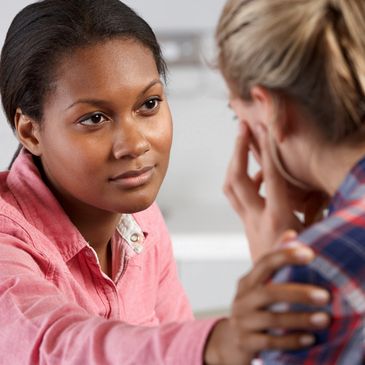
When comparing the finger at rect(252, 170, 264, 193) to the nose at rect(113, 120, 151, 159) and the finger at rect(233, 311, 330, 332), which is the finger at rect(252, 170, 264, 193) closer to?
the nose at rect(113, 120, 151, 159)

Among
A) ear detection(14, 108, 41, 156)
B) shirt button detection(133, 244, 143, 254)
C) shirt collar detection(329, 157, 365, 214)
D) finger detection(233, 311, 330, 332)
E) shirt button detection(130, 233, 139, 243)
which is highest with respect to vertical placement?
ear detection(14, 108, 41, 156)

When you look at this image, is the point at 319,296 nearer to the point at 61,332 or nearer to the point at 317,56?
the point at 317,56

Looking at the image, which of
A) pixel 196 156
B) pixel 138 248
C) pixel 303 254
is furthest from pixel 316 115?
pixel 196 156

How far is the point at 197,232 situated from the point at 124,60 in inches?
60.5

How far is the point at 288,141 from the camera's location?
3.07ft

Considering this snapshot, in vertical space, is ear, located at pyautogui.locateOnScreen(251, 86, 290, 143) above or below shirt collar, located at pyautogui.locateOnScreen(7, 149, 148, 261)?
above

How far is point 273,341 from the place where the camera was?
0.81m

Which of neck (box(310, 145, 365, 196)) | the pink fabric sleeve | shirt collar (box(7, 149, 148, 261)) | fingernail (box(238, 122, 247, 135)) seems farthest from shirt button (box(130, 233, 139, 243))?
neck (box(310, 145, 365, 196))

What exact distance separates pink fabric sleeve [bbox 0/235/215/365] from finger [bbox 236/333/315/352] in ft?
0.19

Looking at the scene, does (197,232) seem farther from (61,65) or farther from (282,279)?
(282,279)

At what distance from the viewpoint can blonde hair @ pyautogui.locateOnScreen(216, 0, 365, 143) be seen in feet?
2.86

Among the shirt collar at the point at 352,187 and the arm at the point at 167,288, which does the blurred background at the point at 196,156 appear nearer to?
the arm at the point at 167,288

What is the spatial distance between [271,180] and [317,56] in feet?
0.55

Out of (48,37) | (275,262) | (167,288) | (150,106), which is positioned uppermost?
(48,37)
